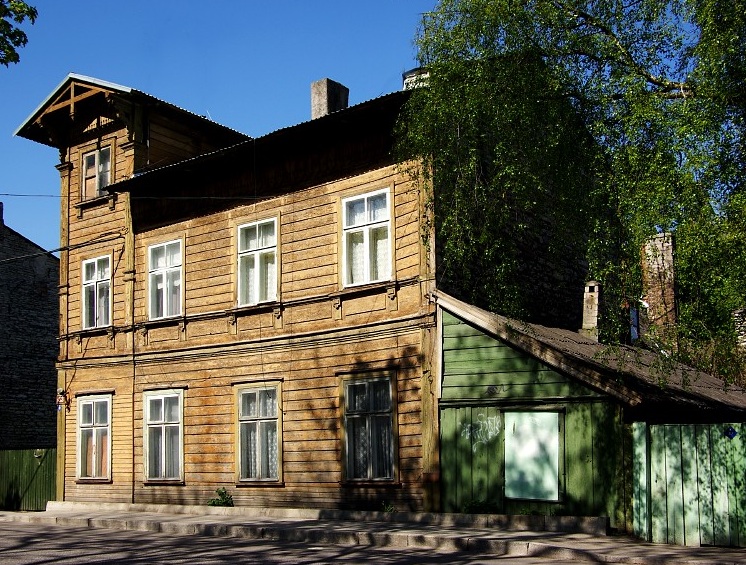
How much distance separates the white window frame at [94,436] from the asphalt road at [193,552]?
658 cm

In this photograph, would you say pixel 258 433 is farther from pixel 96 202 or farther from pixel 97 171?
pixel 97 171

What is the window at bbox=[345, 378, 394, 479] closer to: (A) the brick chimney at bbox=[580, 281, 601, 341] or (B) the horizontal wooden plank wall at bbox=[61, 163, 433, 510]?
(B) the horizontal wooden plank wall at bbox=[61, 163, 433, 510]

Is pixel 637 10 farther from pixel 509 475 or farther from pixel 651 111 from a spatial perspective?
pixel 509 475

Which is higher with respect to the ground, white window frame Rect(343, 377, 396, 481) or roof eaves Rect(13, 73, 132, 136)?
roof eaves Rect(13, 73, 132, 136)

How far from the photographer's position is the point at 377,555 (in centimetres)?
1248

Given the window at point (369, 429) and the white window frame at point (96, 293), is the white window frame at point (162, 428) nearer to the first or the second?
the white window frame at point (96, 293)

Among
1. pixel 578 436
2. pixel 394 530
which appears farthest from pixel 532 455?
pixel 394 530

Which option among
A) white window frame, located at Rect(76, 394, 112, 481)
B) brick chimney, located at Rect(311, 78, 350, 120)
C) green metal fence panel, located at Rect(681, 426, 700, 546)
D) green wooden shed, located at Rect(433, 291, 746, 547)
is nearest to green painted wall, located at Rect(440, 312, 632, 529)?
green wooden shed, located at Rect(433, 291, 746, 547)

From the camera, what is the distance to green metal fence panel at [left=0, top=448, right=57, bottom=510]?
24031mm

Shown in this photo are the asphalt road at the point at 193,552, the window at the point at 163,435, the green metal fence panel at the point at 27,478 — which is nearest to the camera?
the asphalt road at the point at 193,552

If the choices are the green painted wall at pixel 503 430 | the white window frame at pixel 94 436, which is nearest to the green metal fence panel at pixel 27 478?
the white window frame at pixel 94 436

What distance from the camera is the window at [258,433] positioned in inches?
762

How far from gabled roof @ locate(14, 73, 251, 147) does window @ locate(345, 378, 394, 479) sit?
9166mm

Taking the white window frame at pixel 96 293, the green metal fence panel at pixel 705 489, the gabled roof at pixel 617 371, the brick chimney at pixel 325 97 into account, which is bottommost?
the green metal fence panel at pixel 705 489
